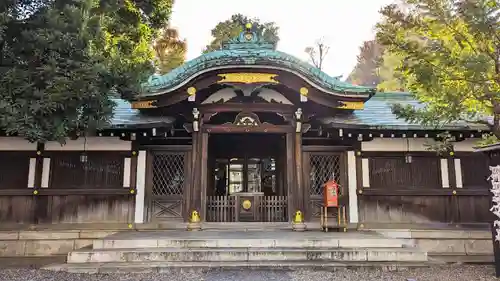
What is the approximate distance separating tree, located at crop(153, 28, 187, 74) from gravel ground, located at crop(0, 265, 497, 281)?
64.5 ft

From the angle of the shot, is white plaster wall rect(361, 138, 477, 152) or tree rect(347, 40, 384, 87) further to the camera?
tree rect(347, 40, 384, 87)

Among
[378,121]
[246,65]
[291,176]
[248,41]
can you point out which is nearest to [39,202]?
[246,65]

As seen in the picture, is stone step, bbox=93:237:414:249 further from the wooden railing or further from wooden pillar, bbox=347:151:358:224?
the wooden railing

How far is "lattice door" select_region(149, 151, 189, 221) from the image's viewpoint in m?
10.5

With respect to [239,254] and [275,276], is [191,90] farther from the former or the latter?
[275,276]

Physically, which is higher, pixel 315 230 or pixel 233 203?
pixel 233 203

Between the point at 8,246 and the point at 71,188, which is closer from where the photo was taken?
the point at 8,246

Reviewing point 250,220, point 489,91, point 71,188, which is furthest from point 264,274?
point 71,188

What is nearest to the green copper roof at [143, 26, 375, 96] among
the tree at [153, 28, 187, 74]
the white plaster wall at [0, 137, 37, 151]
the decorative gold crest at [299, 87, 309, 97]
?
the decorative gold crest at [299, 87, 309, 97]

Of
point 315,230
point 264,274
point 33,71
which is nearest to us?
point 33,71

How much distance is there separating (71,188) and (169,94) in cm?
389

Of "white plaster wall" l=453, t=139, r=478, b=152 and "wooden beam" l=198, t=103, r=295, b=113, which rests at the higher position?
"wooden beam" l=198, t=103, r=295, b=113

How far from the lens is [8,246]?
31.4 ft

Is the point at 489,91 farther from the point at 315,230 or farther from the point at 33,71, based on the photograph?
the point at 33,71
